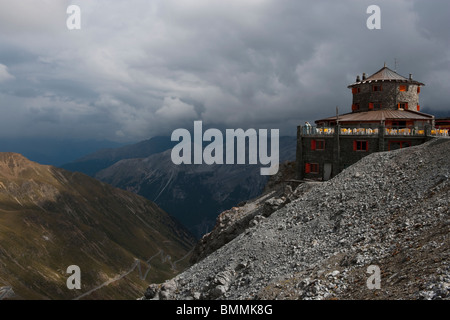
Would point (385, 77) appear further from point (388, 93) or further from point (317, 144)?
point (317, 144)

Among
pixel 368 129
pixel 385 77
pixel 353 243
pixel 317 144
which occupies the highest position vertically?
pixel 385 77

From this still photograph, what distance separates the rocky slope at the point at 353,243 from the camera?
22.4 metres

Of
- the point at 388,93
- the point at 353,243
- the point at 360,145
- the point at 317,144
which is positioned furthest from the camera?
the point at 388,93

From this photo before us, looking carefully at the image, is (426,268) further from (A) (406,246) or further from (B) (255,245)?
(B) (255,245)

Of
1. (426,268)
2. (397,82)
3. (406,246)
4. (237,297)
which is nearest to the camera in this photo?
(426,268)

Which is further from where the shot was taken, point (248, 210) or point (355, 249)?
point (248, 210)

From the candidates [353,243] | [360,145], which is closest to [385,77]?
[360,145]

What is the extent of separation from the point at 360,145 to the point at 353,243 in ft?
94.4

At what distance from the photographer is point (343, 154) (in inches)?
2243

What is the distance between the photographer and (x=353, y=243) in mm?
30219

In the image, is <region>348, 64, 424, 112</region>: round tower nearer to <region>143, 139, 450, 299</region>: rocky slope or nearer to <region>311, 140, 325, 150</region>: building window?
<region>311, 140, 325, 150</region>: building window
